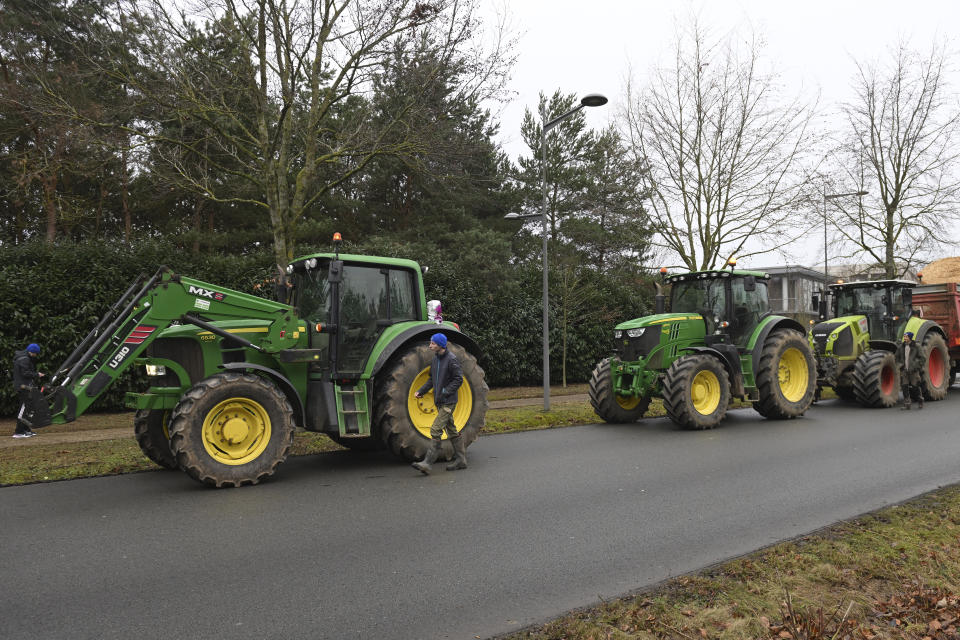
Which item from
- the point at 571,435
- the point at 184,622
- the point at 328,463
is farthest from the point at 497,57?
the point at 184,622

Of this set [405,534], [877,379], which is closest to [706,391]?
[877,379]

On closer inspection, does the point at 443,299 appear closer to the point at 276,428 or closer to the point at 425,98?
the point at 425,98

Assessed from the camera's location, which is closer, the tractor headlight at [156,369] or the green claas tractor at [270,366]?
the green claas tractor at [270,366]

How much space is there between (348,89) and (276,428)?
1026cm

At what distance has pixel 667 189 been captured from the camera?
2291cm

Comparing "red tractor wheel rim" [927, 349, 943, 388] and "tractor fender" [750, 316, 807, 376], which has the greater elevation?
"tractor fender" [750, 316, 807, 376]

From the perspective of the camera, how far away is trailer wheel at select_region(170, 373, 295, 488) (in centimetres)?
670

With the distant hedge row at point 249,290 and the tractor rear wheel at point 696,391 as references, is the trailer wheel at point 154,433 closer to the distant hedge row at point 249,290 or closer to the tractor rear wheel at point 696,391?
the distant hedge row at point 249,290

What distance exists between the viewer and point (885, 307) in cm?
1554

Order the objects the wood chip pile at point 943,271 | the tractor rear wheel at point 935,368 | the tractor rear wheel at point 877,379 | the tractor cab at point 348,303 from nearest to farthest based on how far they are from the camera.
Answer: the tractor cab at point 348,303 → the tractor rear wheel at point 877,379 → the tractor rear wheel at point 935,368 → the wood chip pile at point 943,271

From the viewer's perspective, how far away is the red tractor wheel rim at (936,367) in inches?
622

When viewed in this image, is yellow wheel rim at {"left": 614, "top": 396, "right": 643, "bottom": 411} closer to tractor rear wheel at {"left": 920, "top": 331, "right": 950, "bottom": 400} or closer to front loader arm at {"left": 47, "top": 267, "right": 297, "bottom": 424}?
front loader arm at {"left": 47, "top": 267, "right": 297, "bottom": 424}

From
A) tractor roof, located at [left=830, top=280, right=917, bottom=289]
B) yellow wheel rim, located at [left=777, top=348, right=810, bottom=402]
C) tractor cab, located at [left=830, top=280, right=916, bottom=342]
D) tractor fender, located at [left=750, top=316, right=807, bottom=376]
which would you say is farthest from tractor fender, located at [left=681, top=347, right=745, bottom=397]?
tractor roof, located at [left=830, top=280, right=917, bottom=289]

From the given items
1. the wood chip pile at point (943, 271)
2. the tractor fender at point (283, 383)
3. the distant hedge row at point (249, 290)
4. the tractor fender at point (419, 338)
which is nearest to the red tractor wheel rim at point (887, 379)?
the distant hedge row at point (249, 290)
